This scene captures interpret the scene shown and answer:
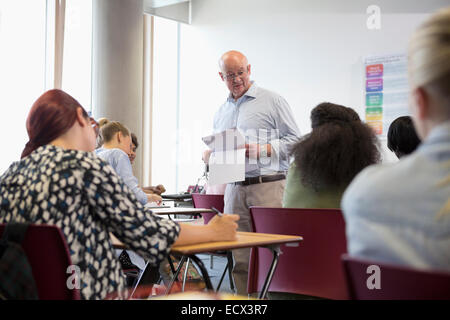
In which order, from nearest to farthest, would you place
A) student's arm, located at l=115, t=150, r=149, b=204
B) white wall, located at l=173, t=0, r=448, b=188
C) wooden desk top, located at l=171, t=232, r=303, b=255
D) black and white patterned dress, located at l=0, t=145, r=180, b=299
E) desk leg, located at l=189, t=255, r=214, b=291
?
1. black and white patterned dress, located at l=0, t=145, r=180, b=299
2. wooden desk top, located at l=171, t=232, r=303, b=255
3. desk leg, located at l=189, t=255, r=214, b=291
4. student's arm, located at l=115, t=150, r=149, b=204
5. white wall, located at l=173, t=0, r=448, b=188

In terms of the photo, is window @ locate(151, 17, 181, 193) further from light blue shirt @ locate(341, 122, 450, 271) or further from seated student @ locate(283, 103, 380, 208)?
light blue shirt @ locate(341, 122, 450, 271)

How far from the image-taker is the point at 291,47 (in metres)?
6.55

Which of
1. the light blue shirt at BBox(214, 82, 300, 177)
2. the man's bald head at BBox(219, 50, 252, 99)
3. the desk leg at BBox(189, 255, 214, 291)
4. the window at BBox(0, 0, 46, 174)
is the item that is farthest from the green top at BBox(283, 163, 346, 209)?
the window at BBox(0, 0, 46, 174)

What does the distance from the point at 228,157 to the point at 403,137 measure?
1017mm

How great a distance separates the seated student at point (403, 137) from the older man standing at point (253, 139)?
66 centimetres

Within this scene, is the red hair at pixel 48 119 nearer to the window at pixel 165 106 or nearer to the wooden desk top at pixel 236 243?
the wooden desk top at pixel 236 243

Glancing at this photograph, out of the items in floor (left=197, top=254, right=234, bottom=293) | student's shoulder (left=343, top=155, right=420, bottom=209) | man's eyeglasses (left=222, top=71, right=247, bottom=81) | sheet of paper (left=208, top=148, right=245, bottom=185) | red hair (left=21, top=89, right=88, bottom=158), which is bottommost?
floor (left=197, top=254, right=234, bottom=293)

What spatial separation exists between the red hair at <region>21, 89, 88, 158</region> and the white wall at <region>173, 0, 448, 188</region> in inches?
171

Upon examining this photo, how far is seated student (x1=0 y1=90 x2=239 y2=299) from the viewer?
151 centimetres

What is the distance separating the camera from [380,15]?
570 centimetres

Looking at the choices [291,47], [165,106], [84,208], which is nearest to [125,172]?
[84,208]

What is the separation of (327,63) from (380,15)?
0.82m

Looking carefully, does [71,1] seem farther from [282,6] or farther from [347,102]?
[347,102]

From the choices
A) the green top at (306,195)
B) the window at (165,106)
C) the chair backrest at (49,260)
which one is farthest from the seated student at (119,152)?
the window at (165,106)
